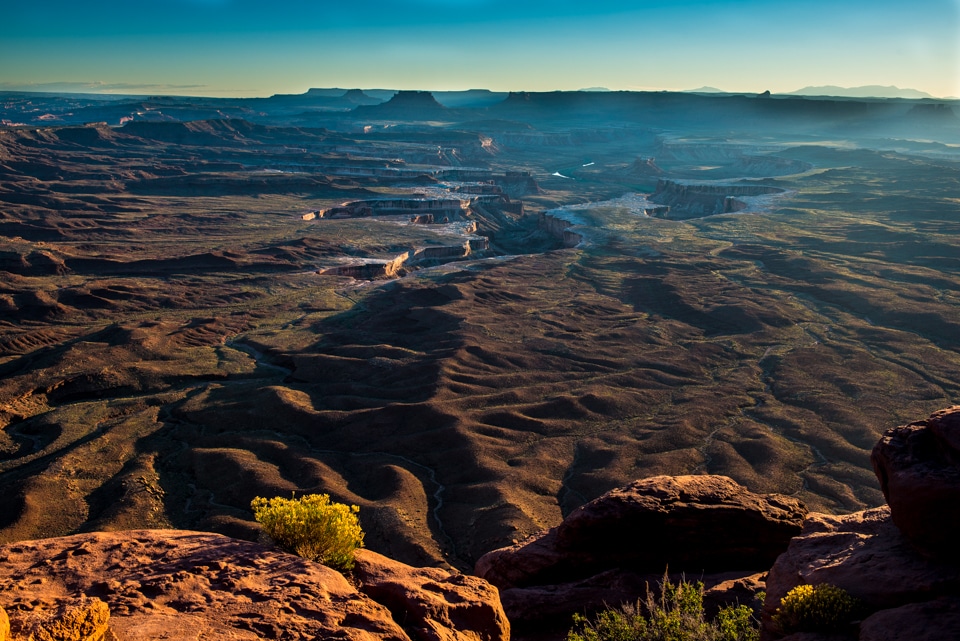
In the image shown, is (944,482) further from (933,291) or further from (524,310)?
(933,291)

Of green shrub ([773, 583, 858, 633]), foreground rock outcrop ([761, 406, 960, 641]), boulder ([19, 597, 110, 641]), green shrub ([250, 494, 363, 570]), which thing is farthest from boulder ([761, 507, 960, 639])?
boulder ([19, 597, 110, 641])

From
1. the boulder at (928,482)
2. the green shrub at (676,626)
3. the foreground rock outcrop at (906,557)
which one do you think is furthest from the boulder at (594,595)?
the boulder at (928,482)

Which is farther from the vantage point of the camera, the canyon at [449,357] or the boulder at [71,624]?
the canyon at [449,357]

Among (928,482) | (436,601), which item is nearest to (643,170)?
(928,482)

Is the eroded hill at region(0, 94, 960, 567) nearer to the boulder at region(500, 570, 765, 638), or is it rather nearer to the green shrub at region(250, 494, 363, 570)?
the boulder at region(500, 570, 765, 638)

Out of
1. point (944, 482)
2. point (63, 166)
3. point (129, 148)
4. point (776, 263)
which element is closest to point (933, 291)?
point (776, 263)

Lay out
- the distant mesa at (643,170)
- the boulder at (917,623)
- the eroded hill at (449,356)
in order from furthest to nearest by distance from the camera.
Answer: the distant mesa at (643,170), the eroded hill at (449,356), the boulder at (917,623)

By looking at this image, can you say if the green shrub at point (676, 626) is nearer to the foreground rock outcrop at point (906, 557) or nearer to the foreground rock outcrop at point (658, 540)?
the foreground rock outcrop at point (906, 557)
